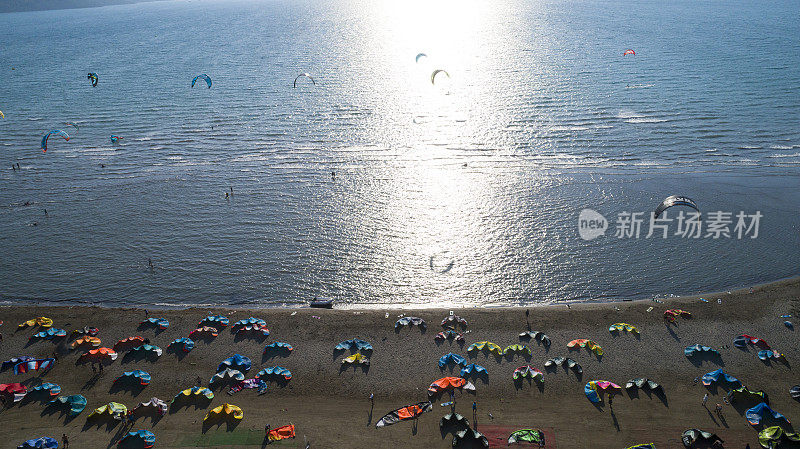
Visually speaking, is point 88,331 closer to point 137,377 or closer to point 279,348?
point 137,377

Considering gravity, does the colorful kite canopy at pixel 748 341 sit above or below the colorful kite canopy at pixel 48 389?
above

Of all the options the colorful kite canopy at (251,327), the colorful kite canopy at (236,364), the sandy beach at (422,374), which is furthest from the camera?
the colorful kite canopy at (251,327)

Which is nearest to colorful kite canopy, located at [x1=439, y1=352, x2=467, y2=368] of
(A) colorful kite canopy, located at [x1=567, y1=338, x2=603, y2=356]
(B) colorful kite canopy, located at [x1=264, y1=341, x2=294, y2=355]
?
(A) colorful kite canopy, located at [x1=567, y1=338, x2=603, y2=356]

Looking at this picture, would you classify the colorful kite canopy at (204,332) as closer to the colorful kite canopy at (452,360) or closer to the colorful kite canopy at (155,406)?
the colorful kite canopy at (155,406)

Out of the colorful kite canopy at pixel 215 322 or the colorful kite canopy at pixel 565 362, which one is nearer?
the colorful kite canopy at pixel 565 362

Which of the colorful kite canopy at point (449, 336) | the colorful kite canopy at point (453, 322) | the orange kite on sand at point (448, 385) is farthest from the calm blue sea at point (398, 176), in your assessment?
the orange kite on sand at point (448, 385)

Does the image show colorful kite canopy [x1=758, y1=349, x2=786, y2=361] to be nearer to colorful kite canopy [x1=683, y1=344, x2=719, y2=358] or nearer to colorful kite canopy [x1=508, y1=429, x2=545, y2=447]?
colorful kite canopy [x1=683, y1=344, x2=719, y2=358]

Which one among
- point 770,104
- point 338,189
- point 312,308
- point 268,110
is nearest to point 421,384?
point 312,308

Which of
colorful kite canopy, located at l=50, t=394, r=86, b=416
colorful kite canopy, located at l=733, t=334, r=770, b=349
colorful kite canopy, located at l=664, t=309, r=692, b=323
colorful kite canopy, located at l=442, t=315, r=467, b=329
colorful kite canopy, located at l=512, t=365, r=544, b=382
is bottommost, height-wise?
colorful kite canopy, located at l=50, t=394, r=86, b=416
